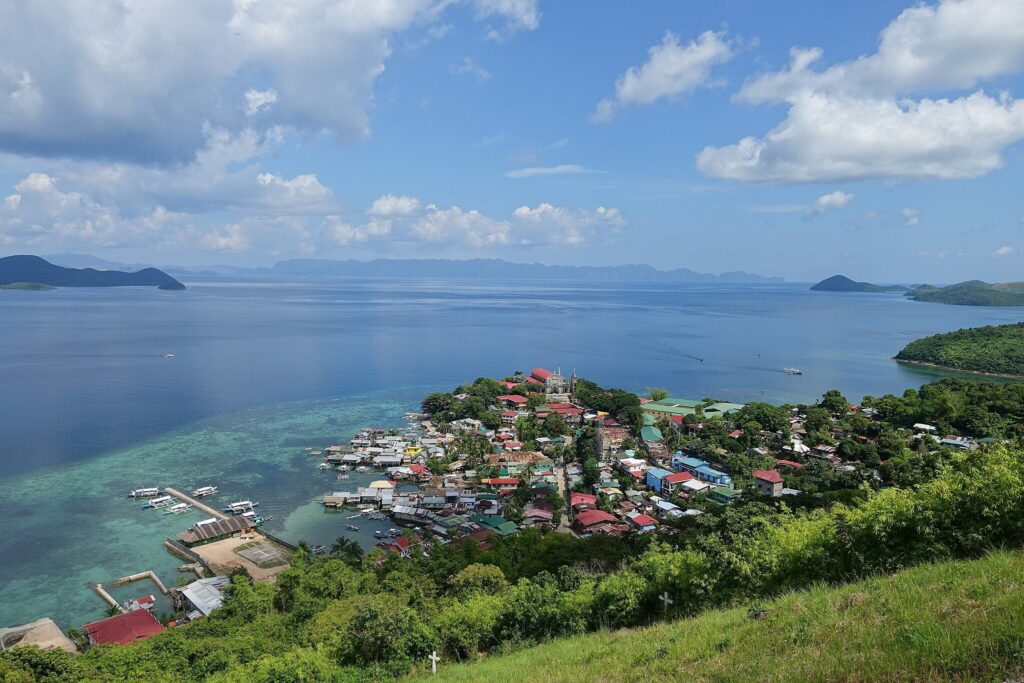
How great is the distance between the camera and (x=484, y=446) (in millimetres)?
26719

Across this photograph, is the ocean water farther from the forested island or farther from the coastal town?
the forested island

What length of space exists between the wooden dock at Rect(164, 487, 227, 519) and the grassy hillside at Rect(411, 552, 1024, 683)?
50.7 ft

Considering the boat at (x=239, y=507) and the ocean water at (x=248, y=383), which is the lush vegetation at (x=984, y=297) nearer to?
the ocean water at (x=248, y=383)

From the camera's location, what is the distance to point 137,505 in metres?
20.5

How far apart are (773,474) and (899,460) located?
15.8ft

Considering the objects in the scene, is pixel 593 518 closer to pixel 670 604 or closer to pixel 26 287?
pixel 670 604

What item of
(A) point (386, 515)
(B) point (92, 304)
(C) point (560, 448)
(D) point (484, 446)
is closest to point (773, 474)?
(C) point (560, 448)

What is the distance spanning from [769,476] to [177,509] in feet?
70.5

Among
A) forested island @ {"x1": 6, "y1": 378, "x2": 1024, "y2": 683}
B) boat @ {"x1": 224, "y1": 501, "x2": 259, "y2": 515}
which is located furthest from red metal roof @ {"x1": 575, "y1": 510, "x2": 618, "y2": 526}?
boat @ {"x1": 224, "y1": 501, "x2": 259, "y2": 515}

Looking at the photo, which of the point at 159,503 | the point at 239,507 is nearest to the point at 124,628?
the point at 239,507

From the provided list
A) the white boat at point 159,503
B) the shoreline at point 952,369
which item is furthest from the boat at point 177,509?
the shoreline at point 952,369

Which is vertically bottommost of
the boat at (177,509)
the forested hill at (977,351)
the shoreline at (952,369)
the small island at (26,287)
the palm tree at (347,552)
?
the boat at (177,509)

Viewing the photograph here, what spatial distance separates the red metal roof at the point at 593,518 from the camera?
730 inches

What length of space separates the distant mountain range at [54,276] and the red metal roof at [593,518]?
16283cm
